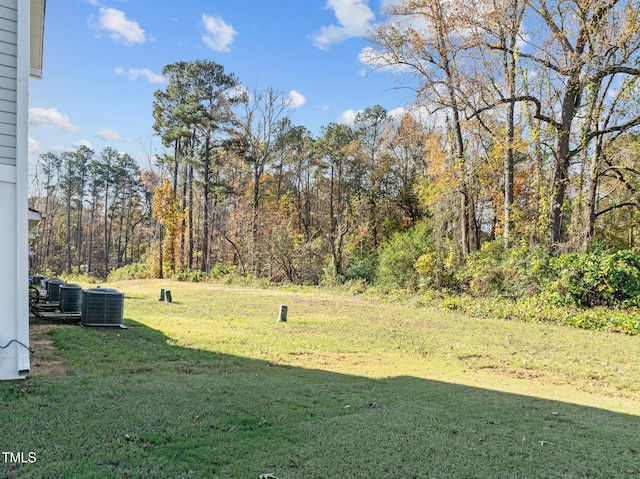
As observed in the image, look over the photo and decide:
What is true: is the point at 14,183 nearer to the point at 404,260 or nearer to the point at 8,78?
the point at 8,78

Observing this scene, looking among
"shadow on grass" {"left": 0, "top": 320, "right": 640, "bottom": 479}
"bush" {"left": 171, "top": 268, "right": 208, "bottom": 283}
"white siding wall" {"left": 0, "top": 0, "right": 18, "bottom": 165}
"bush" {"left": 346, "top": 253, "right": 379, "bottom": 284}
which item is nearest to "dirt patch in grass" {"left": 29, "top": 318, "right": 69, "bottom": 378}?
"shadow on grass" {"left": 0, "top": 320, "right": 640, "bottom": 479}

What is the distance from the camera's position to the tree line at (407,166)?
11828mm

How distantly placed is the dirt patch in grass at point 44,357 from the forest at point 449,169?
11128 mm

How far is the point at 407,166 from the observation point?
81.4 feet

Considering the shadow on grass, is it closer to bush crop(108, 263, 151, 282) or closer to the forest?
the forest

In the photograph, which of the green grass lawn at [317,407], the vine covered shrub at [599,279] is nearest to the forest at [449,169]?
the vine covered shrub at [599,279]

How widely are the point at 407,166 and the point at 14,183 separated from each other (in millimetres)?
22755

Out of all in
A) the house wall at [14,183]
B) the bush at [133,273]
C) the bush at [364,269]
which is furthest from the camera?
the bush at [133,273]

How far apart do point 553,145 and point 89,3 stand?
501 inches

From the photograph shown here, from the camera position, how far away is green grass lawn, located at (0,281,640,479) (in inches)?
Result: 102

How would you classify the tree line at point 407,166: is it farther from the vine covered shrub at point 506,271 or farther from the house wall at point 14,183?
the house wall at point 14,183

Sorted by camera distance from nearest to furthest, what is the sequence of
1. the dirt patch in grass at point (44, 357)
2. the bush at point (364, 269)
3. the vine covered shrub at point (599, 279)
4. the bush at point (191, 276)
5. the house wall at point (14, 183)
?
the house wall at point (14, 183) < the dirt patch in grass at point (44, 357) < the vine covered shrub at point (599, 279) < the bush at point (364, 269) < the bush at point (191, 276)

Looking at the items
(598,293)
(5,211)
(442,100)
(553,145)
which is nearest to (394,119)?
(442,100)

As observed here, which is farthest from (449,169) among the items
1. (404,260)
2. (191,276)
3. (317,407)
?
(191,276)
